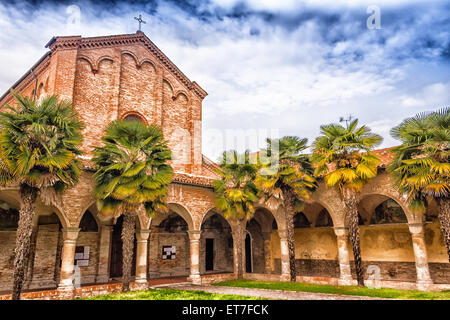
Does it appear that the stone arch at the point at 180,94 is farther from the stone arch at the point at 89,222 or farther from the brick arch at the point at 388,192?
the brick arch at the point at 388,192

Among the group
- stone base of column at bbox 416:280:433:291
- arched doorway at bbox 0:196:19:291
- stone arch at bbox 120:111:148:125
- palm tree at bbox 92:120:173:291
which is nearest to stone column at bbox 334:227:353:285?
stone base of column at bbox 416:280:433:291

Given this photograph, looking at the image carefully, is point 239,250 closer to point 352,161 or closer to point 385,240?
point 352,161

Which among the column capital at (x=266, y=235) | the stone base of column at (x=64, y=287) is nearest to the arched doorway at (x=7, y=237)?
the stone base of column at (x=64, y=287)

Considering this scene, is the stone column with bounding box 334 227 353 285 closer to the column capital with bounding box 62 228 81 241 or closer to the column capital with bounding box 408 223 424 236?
the column capital with bounding box 408 223 424 236

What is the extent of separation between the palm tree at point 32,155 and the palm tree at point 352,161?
932 cm

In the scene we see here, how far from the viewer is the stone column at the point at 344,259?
1416 centimetres

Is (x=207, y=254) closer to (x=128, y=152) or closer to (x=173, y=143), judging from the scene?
(x=173, y=143)

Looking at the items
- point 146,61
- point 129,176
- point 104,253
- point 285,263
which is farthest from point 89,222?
point 285,263

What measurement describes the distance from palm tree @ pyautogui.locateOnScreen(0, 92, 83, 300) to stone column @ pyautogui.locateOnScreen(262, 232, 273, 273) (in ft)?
44.7

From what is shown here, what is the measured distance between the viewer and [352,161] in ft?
42.9

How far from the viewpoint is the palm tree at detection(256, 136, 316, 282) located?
14.2 meters

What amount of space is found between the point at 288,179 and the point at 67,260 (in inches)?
359

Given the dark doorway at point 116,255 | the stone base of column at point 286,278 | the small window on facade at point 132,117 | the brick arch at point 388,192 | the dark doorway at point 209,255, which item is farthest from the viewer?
the dark doorway at point 209,255

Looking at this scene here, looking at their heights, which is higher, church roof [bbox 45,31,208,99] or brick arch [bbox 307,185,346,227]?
church roof [bbox 45,31,208,99]
